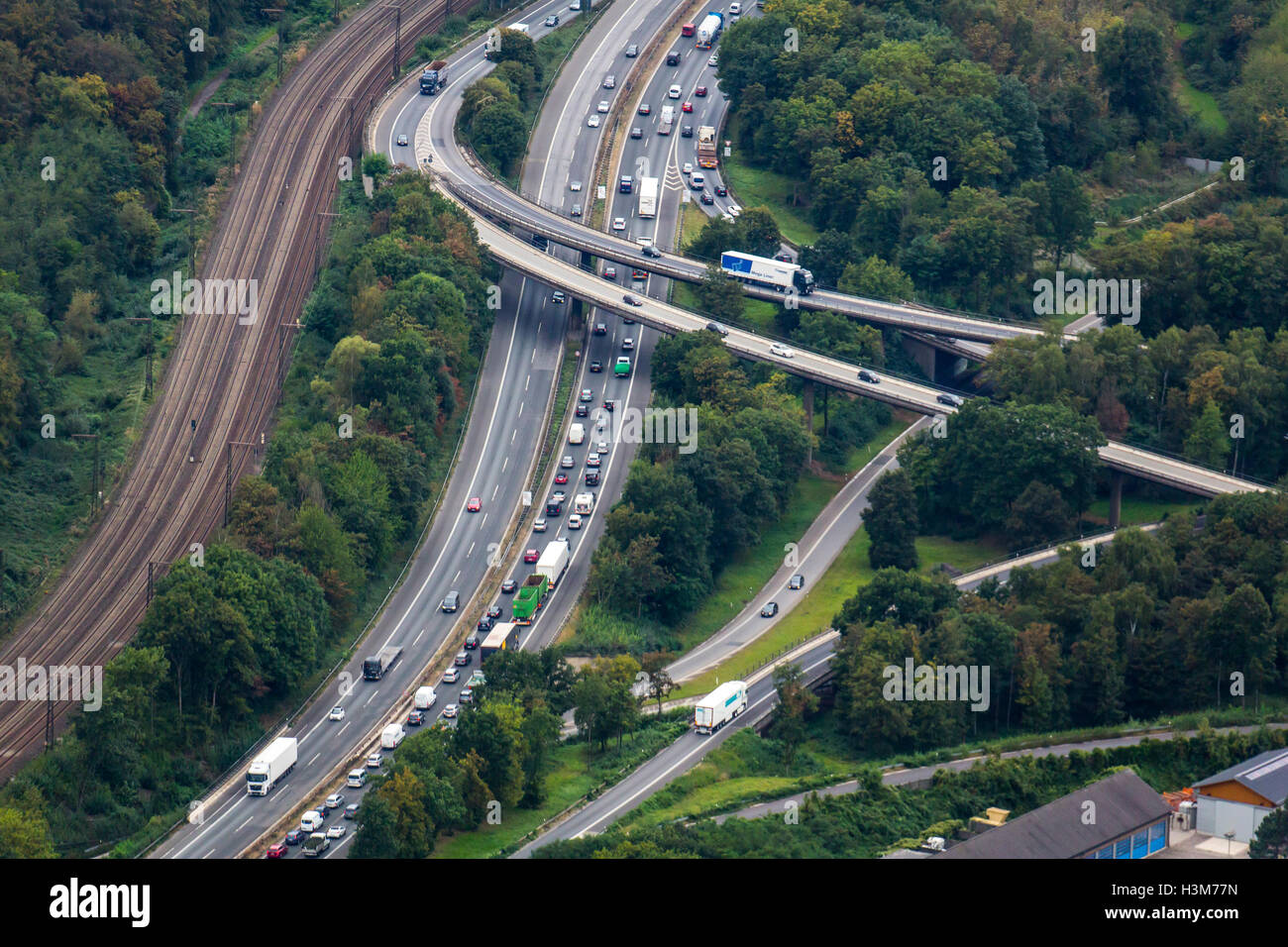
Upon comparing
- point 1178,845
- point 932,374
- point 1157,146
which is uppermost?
point 1157,146

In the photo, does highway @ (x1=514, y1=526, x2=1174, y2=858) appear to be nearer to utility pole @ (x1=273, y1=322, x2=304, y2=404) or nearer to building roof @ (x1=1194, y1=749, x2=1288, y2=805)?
building roof @ (x1=1194, y1=749, x2=1288, y2=805)

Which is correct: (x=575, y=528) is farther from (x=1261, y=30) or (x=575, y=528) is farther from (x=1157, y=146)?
(x=1261, y=30)

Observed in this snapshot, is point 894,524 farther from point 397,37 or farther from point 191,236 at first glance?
point 397,37

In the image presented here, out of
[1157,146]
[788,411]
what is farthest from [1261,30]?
[788,411]

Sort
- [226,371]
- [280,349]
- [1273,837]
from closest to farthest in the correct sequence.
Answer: [1273,837] → [226,371] → [280,349]

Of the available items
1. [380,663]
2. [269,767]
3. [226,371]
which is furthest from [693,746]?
[226,371]

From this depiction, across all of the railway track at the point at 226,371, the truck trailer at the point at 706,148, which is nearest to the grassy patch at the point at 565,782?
the railway track at the point at 226,371

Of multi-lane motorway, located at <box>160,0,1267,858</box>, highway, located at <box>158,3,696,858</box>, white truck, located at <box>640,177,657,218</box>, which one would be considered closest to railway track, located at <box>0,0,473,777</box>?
multi-lane motorway, located at <box>160,0,1267,858</box>

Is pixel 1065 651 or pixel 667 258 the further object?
pixel 667 258
